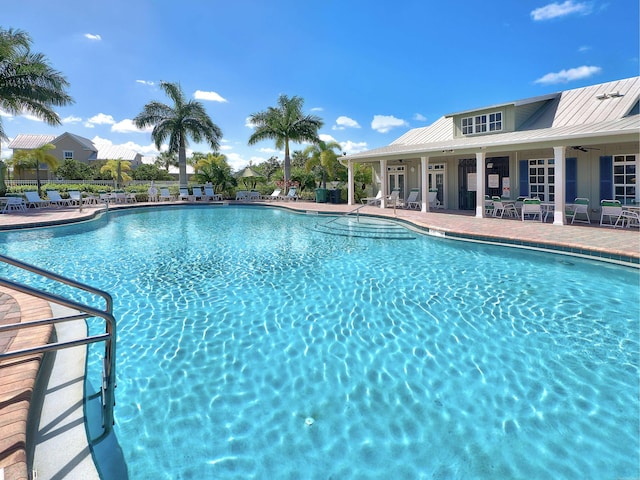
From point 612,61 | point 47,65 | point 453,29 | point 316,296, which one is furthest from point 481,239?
point 47,65

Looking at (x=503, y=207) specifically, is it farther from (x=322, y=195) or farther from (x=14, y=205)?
(x=14, y=205)

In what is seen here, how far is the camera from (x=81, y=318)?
267cm

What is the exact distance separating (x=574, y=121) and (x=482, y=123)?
3754 millimetres

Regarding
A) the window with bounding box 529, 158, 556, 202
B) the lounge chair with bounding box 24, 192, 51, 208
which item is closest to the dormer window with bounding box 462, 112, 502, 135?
the window with bounding box 529, 158, 556, 202

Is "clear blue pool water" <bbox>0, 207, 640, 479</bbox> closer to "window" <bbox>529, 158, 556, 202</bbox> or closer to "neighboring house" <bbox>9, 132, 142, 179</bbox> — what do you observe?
"window" <bbox>529, 158, 556, 202</bbox>

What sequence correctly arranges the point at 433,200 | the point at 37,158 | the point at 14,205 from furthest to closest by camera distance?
the point at 37,158 < the point at 14,205 < the point at 433,200

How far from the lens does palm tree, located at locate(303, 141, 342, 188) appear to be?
2753cm

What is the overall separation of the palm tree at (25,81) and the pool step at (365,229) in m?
17.2

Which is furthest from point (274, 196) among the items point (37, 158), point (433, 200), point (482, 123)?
point (37, 158)

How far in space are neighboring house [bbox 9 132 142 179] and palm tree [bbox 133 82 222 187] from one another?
82.9 ft

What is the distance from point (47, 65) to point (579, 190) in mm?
26445

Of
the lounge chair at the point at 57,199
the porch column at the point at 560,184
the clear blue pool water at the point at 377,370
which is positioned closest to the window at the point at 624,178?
the porch column at the point at 560,184

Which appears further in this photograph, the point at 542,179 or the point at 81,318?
the point at 542,179

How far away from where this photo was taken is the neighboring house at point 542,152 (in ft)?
39.7
